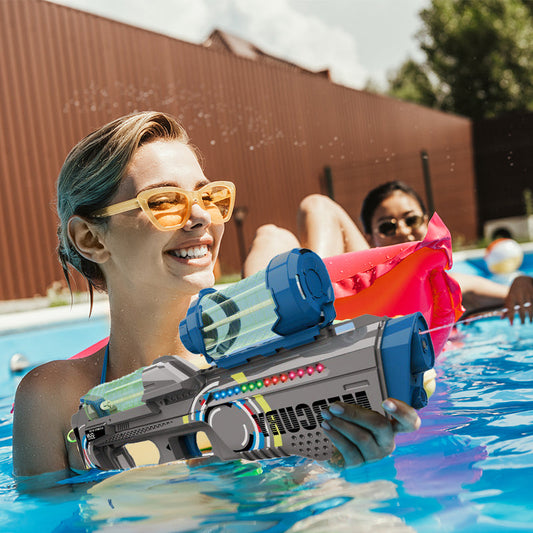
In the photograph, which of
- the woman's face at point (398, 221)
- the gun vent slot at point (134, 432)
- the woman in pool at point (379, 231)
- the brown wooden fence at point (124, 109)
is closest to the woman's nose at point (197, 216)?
the gun vent slot at point (134, 432)

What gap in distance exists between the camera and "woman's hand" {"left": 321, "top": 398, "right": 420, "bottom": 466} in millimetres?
1300

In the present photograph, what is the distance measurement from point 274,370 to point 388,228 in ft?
8.04

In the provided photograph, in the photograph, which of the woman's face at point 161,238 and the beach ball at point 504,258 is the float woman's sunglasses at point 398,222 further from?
the beach ball at point 504,258

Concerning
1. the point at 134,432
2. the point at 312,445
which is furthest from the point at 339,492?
the point at 134,432

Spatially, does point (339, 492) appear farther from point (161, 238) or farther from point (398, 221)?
point (398, 221)

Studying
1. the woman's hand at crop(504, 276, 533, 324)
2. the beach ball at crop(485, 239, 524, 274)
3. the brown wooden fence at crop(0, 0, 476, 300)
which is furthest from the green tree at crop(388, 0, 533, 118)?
the woman's hand at crop(504, 276, 533, 324)

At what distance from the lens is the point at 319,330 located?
1.43m

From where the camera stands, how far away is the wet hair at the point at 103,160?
200 cm

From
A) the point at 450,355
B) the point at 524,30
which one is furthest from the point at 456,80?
the point at 450,355

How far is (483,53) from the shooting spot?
28.3 metres

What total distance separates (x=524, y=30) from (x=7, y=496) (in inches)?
1191

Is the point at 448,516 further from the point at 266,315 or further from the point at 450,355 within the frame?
the point at 450,355

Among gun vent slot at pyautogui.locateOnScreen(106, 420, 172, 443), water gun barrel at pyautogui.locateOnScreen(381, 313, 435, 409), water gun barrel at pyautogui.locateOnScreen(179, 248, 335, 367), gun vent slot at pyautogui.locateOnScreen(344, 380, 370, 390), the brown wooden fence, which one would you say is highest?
the brown wooden fence

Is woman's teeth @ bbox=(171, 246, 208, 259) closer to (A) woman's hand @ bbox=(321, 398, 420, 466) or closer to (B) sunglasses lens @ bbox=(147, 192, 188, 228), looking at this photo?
(B) sunglasses lens @ bbox=(147, 192, 188, 228)
